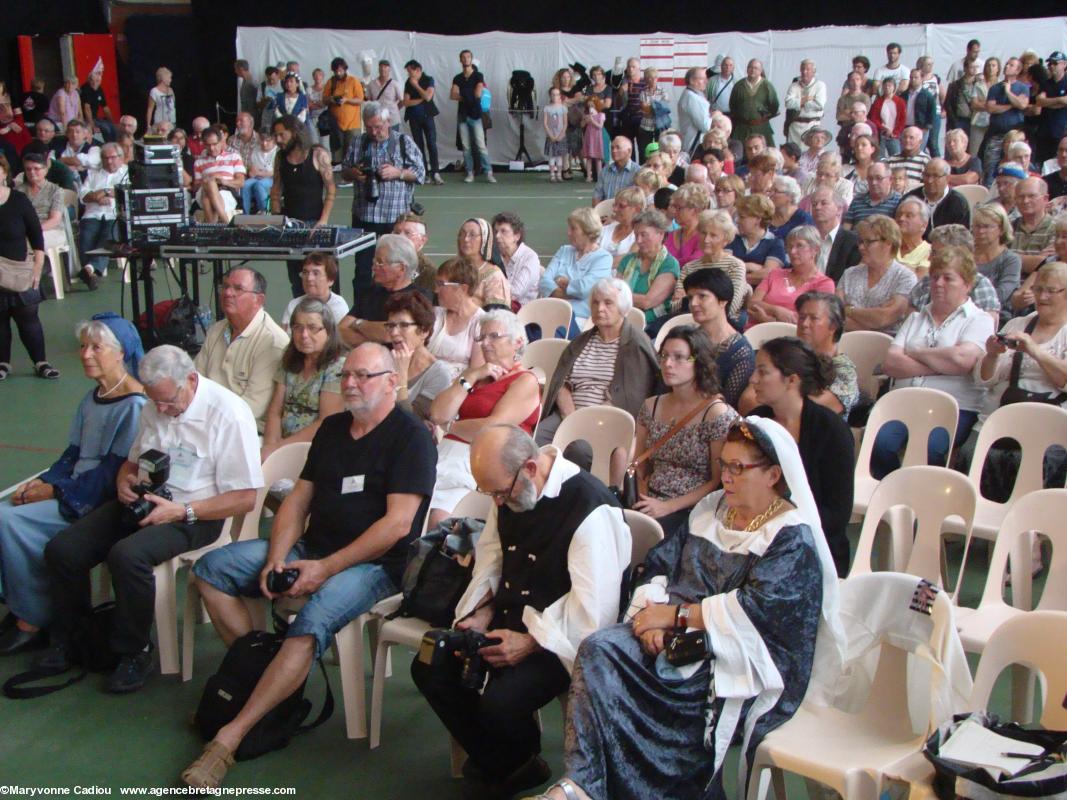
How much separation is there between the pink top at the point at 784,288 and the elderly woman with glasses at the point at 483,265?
4.26 ft

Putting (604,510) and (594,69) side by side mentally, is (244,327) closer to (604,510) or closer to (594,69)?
(604,510)

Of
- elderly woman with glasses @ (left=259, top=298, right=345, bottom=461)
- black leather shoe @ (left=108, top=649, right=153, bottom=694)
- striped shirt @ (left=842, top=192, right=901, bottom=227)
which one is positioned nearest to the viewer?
black leather shoe @ (left=108, top=649, right=153, bottom=694)

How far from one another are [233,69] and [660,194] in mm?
12794

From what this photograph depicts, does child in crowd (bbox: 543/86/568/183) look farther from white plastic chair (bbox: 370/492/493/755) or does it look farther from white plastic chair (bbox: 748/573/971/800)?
white plastic chair (bbox: 748/573/971/800)

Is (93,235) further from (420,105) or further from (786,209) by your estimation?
(420,105)

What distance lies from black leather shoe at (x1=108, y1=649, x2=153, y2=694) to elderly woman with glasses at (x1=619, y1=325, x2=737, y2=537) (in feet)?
5.49

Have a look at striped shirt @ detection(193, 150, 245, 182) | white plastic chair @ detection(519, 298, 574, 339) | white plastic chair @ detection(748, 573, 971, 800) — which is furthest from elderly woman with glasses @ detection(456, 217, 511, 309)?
striped shirt @ detection(193, 150, 245, 182)

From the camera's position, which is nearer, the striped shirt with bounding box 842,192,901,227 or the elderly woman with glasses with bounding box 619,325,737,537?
the elderly woman with glasses with bounding box 619,325,737,537

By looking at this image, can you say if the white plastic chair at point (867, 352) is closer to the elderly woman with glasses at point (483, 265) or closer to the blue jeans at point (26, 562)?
the elderly woman with glasses at point (483, 265)

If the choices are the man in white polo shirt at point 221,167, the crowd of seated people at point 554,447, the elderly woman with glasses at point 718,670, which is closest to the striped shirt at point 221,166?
the man in white polo shirt at point 221,167

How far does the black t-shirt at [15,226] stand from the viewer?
22.5 ft

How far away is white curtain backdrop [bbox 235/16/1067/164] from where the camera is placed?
49.7 ft

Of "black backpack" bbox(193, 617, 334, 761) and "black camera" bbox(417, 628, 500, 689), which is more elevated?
"black camera" bbox(417, 628, 500, 689)

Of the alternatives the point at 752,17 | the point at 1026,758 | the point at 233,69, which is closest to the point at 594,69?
the point at 752,17
